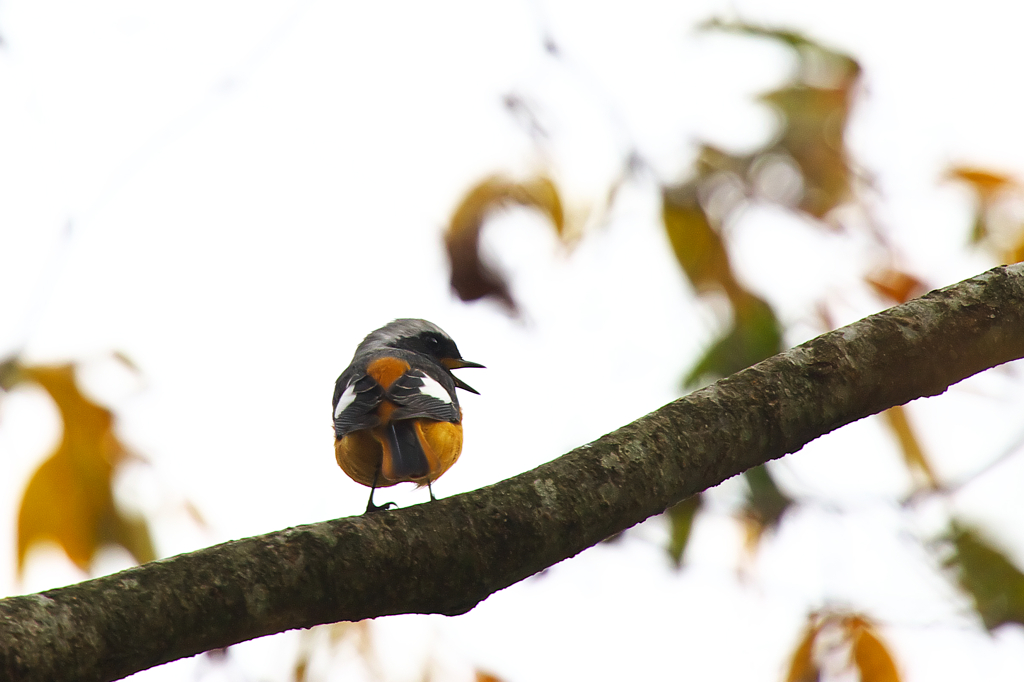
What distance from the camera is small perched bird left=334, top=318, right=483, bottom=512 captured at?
3410 mm

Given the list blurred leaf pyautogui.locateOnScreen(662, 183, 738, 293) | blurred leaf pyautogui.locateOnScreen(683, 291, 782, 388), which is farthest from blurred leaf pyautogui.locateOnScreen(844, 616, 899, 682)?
blurred leaf pyautogui.locateOnScreen(662, 183, 738, 293)

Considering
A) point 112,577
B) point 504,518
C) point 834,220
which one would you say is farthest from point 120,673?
point 834,220

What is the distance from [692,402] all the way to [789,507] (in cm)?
122

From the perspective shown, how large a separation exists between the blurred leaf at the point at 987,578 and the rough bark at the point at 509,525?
0.67 metres

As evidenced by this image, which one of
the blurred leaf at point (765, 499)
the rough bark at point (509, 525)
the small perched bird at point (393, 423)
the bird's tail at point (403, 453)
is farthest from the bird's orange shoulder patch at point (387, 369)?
the rough bark at point (509, 525)

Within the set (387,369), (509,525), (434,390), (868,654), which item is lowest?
(868,654)

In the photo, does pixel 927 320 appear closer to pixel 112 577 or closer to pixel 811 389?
pixel 811 389

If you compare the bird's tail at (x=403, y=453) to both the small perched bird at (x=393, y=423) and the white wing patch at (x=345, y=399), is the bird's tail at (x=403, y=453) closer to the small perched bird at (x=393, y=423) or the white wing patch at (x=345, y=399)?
the small perched bird at (x=393, y=423)

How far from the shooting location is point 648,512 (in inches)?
82.8

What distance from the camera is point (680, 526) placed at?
3.33m

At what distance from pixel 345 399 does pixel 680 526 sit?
1.46m

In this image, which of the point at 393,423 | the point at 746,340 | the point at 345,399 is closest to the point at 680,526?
the point at 746,340

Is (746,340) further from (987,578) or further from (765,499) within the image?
(987,578)

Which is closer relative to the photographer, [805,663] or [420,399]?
[805,663]
